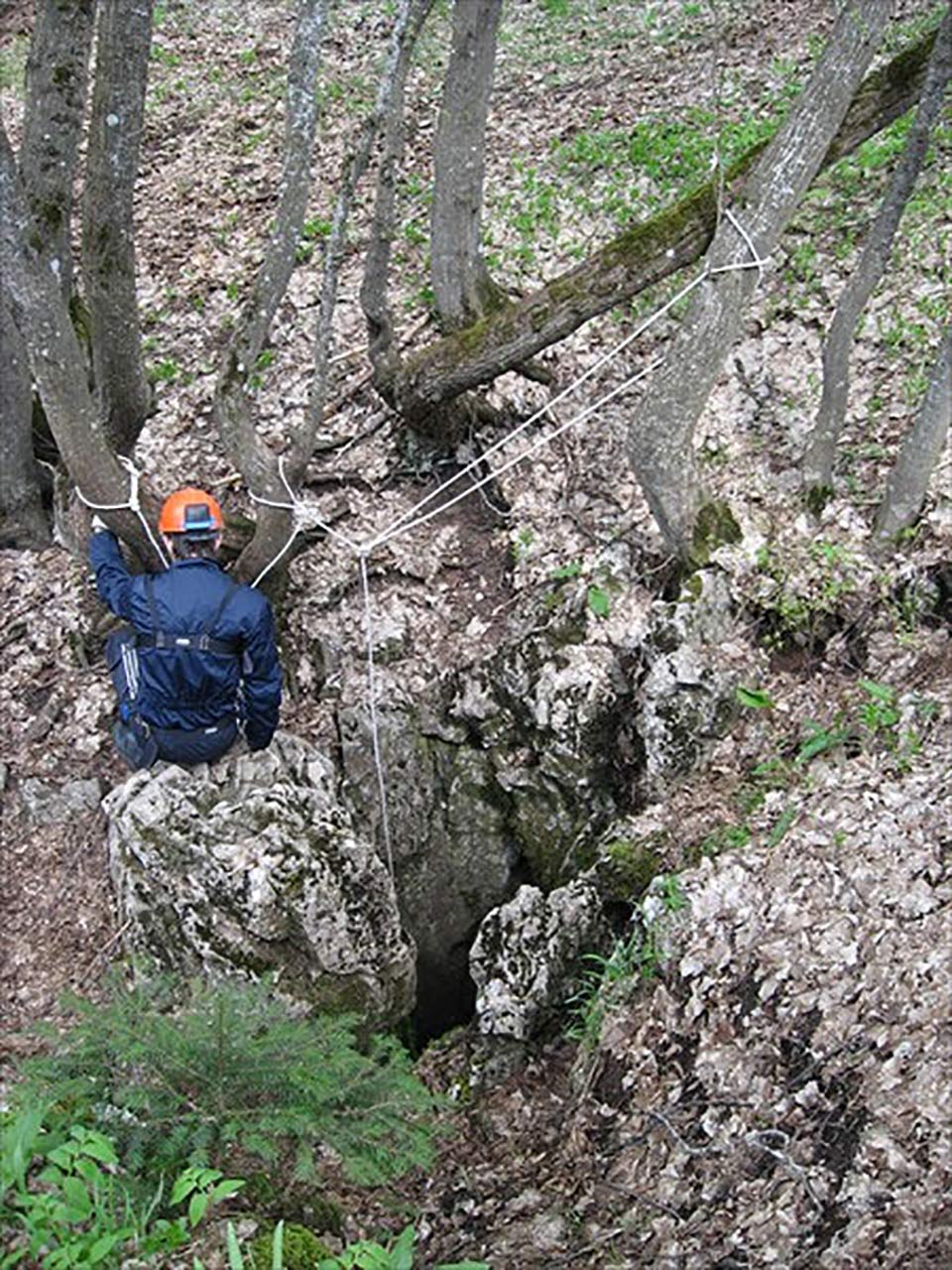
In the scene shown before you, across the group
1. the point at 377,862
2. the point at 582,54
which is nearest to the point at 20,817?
the point at 377,862

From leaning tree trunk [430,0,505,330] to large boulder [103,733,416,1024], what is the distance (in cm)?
355

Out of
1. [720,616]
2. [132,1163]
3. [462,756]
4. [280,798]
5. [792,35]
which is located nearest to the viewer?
[132,1163]

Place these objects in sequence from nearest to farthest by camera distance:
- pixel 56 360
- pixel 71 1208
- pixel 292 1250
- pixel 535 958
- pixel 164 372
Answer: pixel 71 1208
pixel 292 1250
pixel 56 360
pixel 535 958
pixel 164 372

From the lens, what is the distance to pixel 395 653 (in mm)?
6922

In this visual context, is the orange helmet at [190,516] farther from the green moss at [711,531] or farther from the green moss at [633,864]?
the green moss at [711,531]

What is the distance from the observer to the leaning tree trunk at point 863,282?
6.05 m

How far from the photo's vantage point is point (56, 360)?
5.59 metres

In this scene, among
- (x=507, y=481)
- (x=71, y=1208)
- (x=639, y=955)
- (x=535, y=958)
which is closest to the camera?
(x=71, y=1208)

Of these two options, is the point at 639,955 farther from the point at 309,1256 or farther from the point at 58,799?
the point at 58,799

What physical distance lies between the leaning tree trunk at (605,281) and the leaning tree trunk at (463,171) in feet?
1.45

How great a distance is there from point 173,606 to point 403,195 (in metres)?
5.60

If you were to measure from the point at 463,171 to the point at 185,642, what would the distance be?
3.80 meters

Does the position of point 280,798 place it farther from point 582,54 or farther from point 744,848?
point 582,54

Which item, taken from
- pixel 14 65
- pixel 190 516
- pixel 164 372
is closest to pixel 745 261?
pixel 190 516
